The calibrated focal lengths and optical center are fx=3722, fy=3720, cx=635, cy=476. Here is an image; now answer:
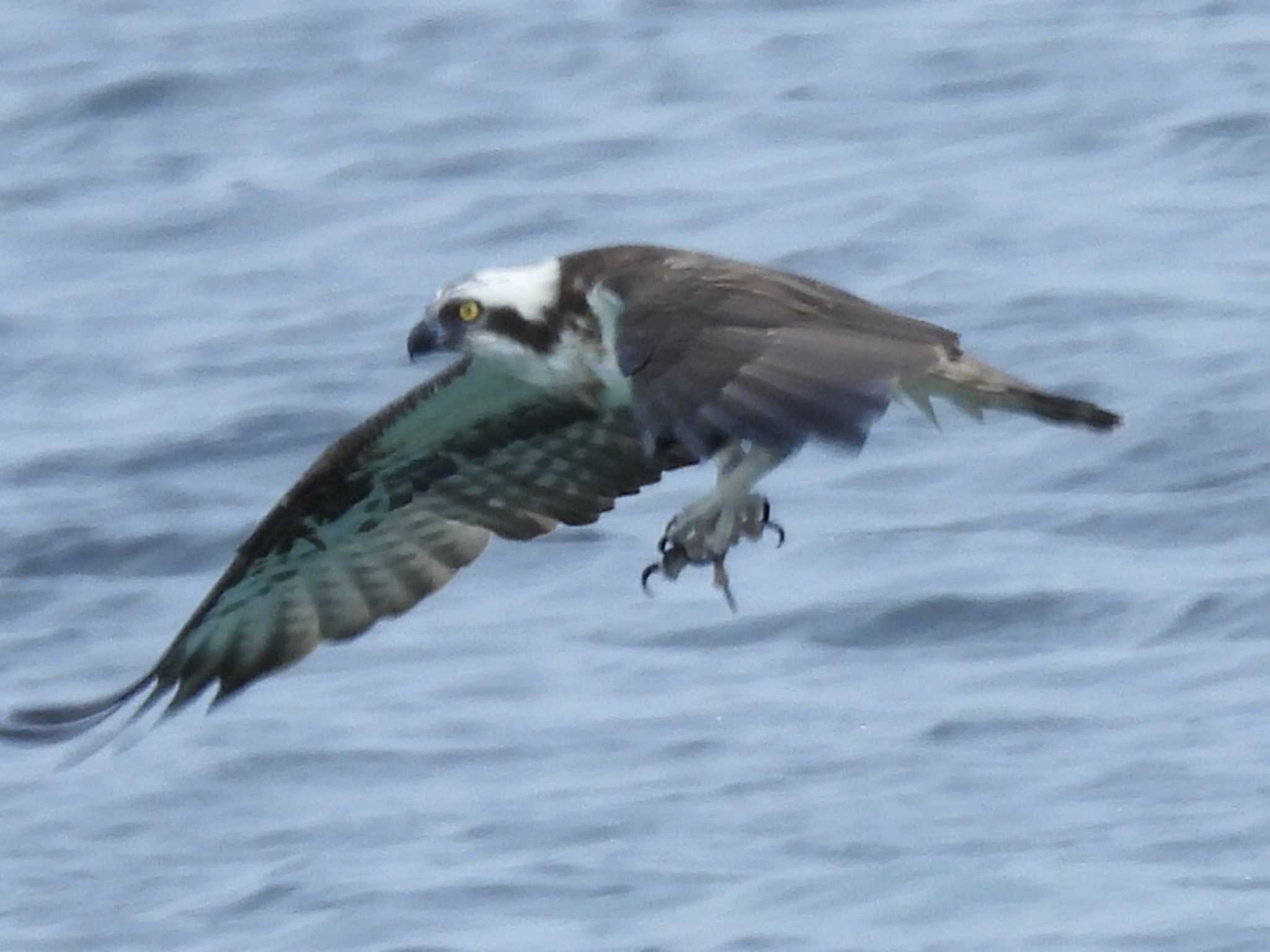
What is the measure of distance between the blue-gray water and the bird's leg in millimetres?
2113

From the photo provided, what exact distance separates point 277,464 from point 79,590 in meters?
1.10

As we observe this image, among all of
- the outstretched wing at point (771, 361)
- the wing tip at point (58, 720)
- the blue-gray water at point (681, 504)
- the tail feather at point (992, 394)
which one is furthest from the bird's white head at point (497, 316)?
the blue-gray water at point (681, 504)

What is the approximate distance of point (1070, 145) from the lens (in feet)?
57.1

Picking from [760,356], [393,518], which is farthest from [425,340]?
[760,356]

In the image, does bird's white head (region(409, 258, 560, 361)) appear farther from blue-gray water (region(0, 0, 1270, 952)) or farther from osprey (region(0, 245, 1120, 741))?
blue-gray water (region(0, 0, 1270, 952))

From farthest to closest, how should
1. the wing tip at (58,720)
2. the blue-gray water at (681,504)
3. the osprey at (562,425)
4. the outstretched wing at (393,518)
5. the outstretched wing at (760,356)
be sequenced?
the blue-gray water at (681,504)
the outstretched wing at (393,518)
the wing tip at (58,720)
the osprey at (562,425)
the outstretched wing at (760,356)

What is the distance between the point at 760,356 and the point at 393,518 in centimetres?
258

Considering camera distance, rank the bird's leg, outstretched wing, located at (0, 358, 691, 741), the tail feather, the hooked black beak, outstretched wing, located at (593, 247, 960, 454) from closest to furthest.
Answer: outstretched wing, located at (593, 247, 960, 454) → the tail feather → the bird's leg → the hooked black beak → outstretched wing, located at (0, 358, 691, 741)

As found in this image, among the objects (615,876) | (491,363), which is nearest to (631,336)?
(491,363)

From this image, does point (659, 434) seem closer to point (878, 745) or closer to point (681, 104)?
point (878, 745)

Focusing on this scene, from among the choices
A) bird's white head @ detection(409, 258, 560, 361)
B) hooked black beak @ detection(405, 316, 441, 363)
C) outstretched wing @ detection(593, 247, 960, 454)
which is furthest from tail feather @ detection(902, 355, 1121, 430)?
hooked black beak @ detection(405, 316, 441, 363)

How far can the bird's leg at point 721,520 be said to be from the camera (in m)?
8.51

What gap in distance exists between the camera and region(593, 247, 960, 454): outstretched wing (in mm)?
6984

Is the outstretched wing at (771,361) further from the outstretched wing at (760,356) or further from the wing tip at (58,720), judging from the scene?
the wing tip at (58,720)
